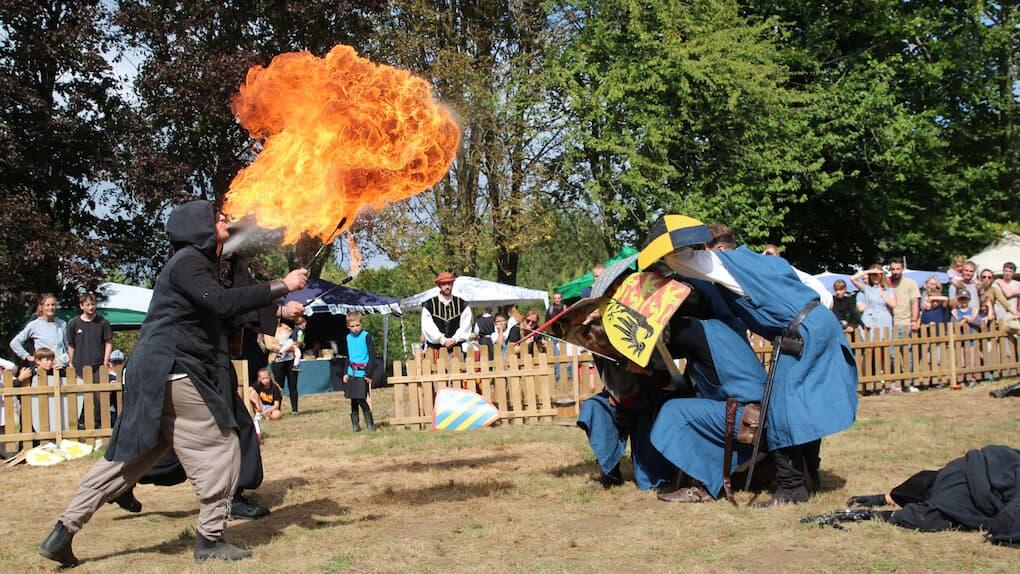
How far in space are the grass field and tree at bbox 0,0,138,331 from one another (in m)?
10.2

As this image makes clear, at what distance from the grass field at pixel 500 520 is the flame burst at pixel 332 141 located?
2.12 meters

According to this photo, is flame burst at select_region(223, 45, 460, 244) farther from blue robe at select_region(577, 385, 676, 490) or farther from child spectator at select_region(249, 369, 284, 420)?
child spectator at select_region(249, 369, 284, 420)

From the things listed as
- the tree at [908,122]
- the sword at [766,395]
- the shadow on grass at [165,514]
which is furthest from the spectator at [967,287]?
the shadow on grass at [165,514]

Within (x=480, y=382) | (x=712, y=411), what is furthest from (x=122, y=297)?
(x=712, y=411)

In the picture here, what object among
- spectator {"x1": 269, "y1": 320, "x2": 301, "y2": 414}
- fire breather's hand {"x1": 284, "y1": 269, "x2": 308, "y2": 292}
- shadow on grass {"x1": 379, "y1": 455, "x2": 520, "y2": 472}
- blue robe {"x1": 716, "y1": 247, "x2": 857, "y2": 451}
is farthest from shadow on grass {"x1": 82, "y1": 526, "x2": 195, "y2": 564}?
spectator {"x1": 269, "y1": 320, "x2": 301, "y2": 414}

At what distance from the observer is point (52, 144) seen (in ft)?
65.5

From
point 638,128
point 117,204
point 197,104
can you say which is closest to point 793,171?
point 638,128

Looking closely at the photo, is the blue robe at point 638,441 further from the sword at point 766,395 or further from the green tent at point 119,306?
the green tent at point 119,306

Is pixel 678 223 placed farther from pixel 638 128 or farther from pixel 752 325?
pixel 638 128

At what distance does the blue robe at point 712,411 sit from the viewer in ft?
21.7

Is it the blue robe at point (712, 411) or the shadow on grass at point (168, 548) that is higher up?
the blue robe at point (712, 411)

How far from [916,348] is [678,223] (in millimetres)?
10451

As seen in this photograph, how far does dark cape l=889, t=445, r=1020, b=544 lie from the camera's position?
5246 mm

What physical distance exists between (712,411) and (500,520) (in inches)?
64.2
